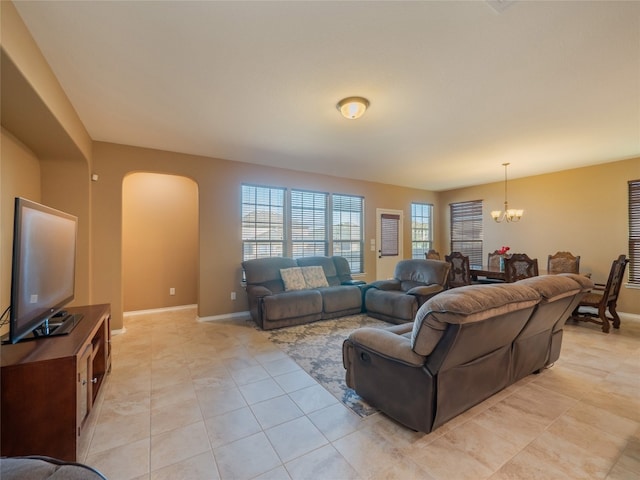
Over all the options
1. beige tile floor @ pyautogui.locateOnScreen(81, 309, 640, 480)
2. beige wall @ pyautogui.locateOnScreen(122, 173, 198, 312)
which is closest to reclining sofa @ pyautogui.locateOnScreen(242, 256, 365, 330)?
beige tile floor @ pyautogui.locateOnScreen(81, 309, 640, 480)

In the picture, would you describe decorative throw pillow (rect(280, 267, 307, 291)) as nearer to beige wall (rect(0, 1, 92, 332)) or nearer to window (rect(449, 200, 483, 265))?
beige wall (rect(0, 1, 92, 332))

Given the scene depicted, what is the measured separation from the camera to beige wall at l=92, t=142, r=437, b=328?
3.71m

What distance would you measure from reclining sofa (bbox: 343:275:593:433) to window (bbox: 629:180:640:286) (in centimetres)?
354

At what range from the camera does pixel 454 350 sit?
159 centimetres

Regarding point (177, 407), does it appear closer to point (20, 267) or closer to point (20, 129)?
point (20, 267)

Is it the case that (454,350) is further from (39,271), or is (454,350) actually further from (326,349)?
(39,271)

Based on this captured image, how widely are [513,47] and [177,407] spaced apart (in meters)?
3.60

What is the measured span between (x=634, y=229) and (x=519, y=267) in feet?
6.79

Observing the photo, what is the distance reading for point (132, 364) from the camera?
2.83 m

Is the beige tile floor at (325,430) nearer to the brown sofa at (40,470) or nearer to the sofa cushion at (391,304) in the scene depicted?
the brown sofa at (40,470)

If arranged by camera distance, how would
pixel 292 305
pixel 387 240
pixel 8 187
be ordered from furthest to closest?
pixel 387 240, pixel 292 305, pixel 8 187

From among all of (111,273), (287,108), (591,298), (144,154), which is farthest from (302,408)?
(591,298)

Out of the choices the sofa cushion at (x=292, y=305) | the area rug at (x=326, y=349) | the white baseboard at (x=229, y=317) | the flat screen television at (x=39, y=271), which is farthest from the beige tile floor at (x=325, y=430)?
the white baseboard at (x=229, y=317)

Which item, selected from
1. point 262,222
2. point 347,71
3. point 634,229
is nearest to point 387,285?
point 262,222
